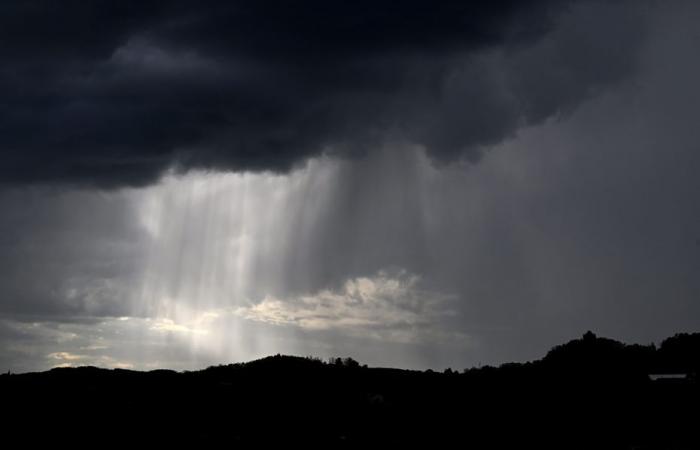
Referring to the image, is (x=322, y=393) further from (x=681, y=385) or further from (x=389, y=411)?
(x=681, y=385)

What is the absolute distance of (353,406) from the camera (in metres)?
42.8

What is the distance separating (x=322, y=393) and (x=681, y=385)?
2267 cm

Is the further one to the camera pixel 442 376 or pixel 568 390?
pixel 442 376

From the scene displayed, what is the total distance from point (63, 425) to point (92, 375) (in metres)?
13.1

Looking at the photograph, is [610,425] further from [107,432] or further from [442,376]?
[107,432]

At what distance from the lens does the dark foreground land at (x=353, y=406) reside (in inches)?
1457

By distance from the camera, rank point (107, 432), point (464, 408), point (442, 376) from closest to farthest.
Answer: point (107, 432)
point (464, 408)
point (442, 376)

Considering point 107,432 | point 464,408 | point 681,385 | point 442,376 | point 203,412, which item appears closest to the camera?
point 107,432

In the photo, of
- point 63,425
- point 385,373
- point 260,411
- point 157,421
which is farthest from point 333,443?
point 385,373

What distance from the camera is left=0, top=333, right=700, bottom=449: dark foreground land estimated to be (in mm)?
37000

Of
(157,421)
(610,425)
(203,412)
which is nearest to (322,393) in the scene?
(203,412)

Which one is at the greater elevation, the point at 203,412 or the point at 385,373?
the point at 385,373

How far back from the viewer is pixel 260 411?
4119 centimetres

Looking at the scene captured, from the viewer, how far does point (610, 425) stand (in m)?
41.7
